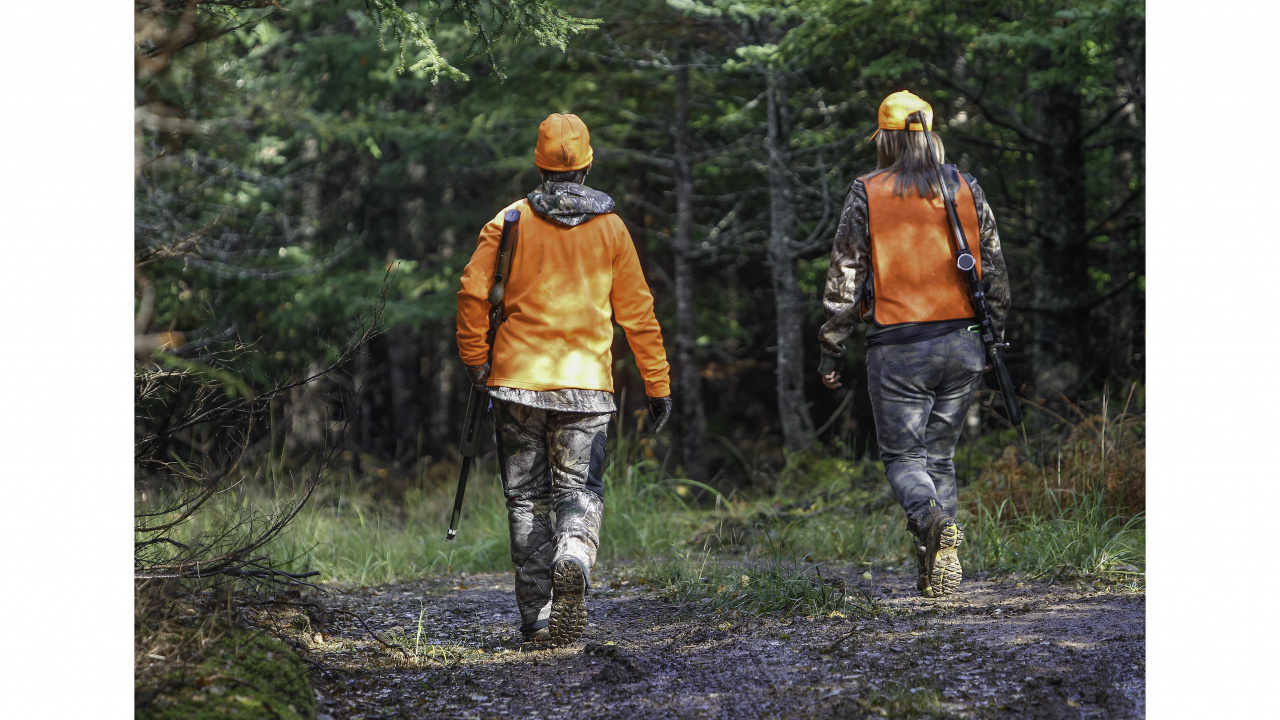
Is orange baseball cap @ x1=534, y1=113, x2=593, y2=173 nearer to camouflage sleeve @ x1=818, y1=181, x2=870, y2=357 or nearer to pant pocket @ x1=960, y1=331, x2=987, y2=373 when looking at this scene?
camouflage sleeve @ x1=818, y1=181, x2=870, y2=357

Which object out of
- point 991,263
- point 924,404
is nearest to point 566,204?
point 924,404

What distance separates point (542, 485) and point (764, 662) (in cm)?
117

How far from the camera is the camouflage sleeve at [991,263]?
14.7 ft

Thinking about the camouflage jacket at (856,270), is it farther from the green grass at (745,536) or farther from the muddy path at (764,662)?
the muddy path at (764,662)

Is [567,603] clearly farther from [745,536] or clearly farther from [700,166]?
[700,166]

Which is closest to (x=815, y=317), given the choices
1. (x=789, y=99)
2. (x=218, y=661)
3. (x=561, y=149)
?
(x=789, y=99)

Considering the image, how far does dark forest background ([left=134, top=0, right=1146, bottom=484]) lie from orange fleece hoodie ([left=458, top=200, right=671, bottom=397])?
1675mm

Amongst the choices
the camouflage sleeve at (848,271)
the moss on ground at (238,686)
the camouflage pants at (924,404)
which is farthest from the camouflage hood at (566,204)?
the moss on ground at (238,686)

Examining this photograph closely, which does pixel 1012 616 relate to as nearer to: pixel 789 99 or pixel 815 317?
pixel 789 99

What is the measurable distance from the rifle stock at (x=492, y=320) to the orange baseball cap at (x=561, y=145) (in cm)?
25

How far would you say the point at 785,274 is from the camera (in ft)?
28.8

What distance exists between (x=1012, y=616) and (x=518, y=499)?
2.03m

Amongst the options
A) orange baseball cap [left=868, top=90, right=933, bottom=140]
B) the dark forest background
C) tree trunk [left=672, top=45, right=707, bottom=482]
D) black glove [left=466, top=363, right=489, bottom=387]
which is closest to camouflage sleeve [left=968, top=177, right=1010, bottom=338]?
orange baseball cap [left=868, top=90, right=933, bottom=140]

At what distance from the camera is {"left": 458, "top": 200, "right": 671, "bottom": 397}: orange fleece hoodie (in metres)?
3.92
